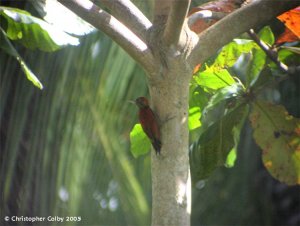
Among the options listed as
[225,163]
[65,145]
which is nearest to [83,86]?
[65,145]

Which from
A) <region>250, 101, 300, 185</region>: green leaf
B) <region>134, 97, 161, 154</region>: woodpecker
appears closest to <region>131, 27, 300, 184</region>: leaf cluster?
<region>250, 101, 300, 185</region>: green leaf

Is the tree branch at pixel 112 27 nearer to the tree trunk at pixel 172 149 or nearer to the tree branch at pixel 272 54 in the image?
the tree trunk at pixel 172 149

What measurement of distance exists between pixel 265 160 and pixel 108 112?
873 millimetres

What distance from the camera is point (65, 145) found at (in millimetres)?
2338

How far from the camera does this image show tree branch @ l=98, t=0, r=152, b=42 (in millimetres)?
1213

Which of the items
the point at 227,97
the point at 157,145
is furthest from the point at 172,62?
the point at 227,97

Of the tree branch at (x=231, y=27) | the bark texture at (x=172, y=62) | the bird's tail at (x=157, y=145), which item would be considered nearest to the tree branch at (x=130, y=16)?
the bark texture at (x=172, y=62)

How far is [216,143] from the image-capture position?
167cm

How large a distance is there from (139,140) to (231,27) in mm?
535

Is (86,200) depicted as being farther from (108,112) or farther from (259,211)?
(259,211)

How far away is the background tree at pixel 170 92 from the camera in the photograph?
3.60ft

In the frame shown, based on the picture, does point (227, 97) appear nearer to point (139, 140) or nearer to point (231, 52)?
point (231, 52)

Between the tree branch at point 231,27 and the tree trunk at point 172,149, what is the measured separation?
0.05 meters

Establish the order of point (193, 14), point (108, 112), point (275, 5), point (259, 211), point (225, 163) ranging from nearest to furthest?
point (275, 5), point (193, 14), point (225, 163), point (108, 112), point (259, 211)
